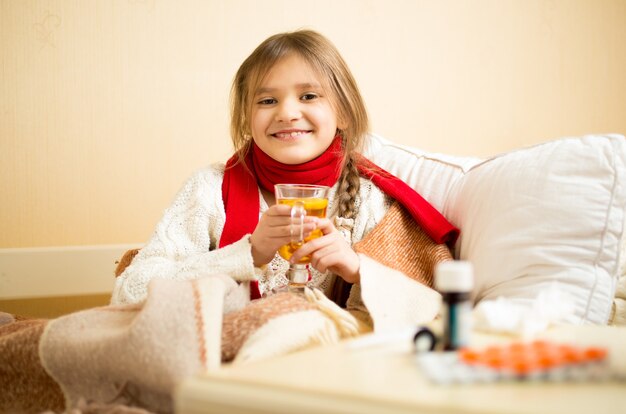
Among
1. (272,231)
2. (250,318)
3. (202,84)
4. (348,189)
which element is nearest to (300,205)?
(272,231)

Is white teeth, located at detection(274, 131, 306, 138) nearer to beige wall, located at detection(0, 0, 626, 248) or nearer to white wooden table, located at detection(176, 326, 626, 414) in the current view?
beige wall, located at detection(0, 0, 626, 248)

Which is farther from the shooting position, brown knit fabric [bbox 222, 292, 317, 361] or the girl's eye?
the girl's eye

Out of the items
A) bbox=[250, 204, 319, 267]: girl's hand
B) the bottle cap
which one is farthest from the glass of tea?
the bottle cap

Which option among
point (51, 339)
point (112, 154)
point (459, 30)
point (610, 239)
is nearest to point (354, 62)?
point (459, 30)

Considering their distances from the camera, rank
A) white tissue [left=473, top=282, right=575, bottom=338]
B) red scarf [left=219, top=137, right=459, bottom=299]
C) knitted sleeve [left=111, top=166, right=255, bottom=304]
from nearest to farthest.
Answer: white tissue [left=473, top=282, right=575, bottom=338] → knitted sleeve [left=111, top=166, right=255, bottom=304] → red scarf [left=219, top=137, right=459, bottom=299]

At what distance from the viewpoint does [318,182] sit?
144cm

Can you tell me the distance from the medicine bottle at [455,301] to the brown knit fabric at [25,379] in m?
0.56

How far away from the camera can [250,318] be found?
37.6 inches

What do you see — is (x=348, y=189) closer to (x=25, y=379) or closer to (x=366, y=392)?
(x=25, y=379)

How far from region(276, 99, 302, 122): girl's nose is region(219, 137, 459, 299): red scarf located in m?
0.11

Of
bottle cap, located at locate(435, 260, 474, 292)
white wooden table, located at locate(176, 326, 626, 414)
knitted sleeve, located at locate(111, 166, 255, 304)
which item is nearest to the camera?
white wooden table, located at locate(176, 326, 626, 414)

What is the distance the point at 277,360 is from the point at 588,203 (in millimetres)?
680

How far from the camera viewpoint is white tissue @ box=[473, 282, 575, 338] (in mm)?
794

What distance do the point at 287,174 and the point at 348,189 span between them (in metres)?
0.14
